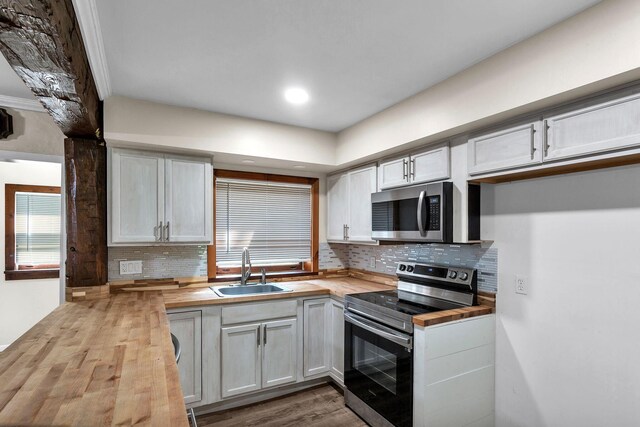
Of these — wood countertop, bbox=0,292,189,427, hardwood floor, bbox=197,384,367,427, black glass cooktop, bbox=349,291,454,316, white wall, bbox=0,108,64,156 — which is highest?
white wall, bbox=0,108,64,156

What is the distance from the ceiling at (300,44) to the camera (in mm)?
1462

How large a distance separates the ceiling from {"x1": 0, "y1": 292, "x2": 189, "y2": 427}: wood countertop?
146cm

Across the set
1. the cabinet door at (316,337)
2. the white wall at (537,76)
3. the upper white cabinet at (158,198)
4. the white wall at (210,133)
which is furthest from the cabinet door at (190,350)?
the white wall at (537,76)

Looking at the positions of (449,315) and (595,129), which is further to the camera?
(449,315)

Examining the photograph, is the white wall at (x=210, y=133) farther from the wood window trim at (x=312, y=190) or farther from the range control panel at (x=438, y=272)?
the range control panel at (x=438, y=272)

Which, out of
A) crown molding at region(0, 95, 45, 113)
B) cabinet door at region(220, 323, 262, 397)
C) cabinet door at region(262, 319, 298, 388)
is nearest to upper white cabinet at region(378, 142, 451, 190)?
cabinet door at region(262, 319, 298, 388)

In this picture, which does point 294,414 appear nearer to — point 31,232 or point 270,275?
point 270,275

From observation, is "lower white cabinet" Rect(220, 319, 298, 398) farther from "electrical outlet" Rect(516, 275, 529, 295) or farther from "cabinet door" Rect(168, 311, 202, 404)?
"electrical outlet" Rect(516, 275, 529, 295)

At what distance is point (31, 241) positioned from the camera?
3939 millimetres

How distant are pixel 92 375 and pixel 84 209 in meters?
1.63

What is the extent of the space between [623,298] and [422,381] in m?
1.11

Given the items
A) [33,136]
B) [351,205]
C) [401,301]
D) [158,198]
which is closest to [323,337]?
[401,301]

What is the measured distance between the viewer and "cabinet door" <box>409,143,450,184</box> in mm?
2322

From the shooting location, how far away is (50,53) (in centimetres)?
126
